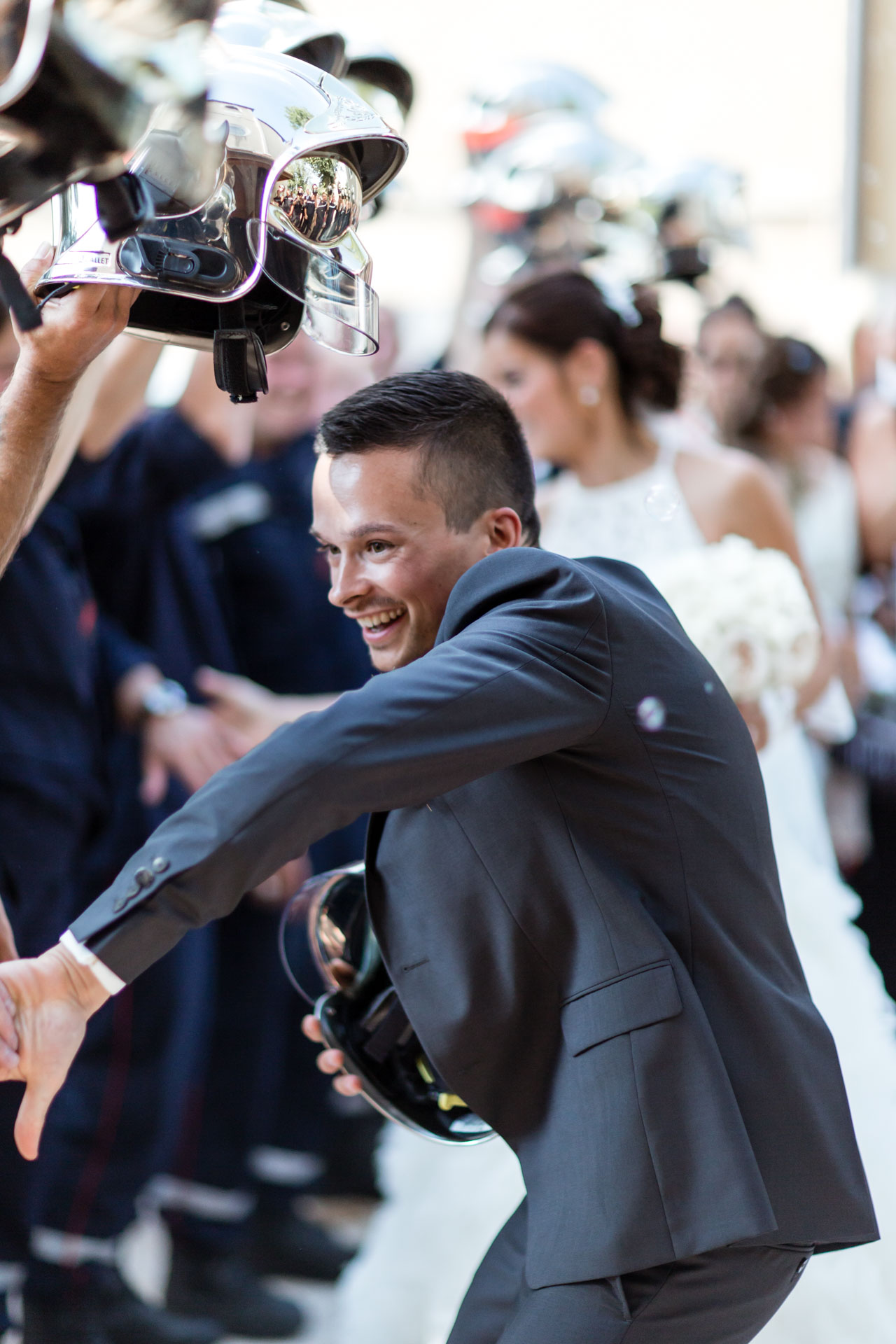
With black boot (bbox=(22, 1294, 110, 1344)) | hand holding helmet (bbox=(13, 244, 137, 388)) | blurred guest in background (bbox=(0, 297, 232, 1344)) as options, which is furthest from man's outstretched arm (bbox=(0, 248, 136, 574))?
black boot (bbox=(22, 1294, 110, 1344))

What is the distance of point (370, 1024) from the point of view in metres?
1.54

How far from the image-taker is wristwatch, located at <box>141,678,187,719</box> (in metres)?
2.95

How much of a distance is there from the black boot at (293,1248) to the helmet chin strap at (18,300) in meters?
2.40

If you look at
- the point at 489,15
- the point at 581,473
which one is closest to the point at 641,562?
the point at 581,473

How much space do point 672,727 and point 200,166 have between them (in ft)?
2.01

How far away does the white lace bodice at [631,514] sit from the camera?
111 inches

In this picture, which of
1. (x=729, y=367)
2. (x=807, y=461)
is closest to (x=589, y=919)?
(x=729, y=367)

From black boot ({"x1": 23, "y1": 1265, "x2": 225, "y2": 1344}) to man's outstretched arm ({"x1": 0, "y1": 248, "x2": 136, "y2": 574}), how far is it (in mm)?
1441

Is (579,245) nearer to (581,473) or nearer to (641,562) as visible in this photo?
(581,473)

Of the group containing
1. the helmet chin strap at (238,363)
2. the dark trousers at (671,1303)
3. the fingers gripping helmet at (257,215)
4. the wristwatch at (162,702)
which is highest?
the fingers gripping helmet at (257,215)

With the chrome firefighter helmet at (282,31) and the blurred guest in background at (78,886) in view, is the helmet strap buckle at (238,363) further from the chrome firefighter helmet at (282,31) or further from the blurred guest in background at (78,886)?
the blurred guest in background at (78,886)

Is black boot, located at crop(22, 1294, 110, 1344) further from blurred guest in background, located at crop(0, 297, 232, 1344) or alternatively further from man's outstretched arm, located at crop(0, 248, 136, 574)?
man's outstretched arm, located at crop(0, 248, 136, 574)

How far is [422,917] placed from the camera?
125 cm

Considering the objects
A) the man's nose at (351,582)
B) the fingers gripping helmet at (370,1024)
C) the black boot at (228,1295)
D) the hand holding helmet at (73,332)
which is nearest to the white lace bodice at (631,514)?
the fingers gripping helmet at (370,1024)
